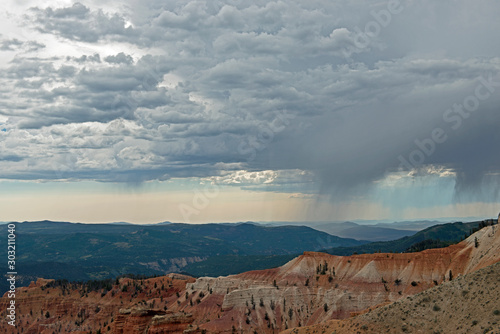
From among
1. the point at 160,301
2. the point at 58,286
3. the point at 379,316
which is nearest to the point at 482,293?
the point at 379,316

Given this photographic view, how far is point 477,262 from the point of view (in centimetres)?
9738

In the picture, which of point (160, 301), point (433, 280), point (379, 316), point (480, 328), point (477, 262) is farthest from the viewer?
point (160, 301)

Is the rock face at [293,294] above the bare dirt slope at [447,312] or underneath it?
underneath

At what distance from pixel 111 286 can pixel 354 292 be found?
91.3m

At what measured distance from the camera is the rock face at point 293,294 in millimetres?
103000

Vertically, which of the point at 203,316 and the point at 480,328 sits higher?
the point at 480,328

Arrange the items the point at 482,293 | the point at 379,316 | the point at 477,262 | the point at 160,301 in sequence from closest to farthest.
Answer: the point at 482,293
the point at 379,316
the point at 477,262
the point at 160,301

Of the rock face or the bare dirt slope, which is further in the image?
the rock face

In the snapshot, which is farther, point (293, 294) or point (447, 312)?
point (293, 294)

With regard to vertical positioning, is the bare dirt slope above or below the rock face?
above

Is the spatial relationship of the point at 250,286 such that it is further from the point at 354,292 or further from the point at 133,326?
the point at 133,326

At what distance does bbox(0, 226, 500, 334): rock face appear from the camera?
103 m

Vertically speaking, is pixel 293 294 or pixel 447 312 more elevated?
pixel 447 312

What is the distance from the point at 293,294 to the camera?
12388cm
